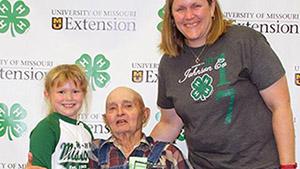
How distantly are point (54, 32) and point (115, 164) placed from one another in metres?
0.88

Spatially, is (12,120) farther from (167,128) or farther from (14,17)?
(167,128)

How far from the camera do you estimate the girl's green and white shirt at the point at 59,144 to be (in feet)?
4.92

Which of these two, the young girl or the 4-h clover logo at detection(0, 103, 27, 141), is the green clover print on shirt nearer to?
the 4-h clover logo at detection(0, 103, 27, 141)

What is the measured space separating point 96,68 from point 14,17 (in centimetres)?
44

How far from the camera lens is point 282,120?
1.39 metres

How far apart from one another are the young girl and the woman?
0.34m

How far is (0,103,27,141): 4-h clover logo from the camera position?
7.18 feet

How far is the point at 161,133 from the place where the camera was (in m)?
1.78

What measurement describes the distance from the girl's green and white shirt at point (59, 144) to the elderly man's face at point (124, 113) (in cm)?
14

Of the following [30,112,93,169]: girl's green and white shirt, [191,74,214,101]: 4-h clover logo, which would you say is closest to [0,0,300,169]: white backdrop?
[30,112,93,169]: girl's green and white shirt

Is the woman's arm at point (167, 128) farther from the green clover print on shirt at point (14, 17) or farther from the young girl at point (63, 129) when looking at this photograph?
the green clover print on shirt at point (14, 17)

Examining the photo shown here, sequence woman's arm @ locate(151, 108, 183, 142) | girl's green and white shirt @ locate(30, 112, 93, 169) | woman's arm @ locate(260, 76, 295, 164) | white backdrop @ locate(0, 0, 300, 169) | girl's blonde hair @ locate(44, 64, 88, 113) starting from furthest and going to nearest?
white backdrop @ locate(0, 0, 300, 169) < woman's arm @ locate(151, 108, 183, 142) < girl's blonde hair @ locate(44, 64, 88, 113) < girl's green and white shirt @ locate(30, 112, 93, 169) < woman's arm @ locate(260, 76, 295, 164)

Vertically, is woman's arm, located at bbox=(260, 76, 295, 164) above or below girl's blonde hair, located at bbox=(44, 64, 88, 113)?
below

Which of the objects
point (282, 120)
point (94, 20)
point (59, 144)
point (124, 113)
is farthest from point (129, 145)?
point (94, 20)
